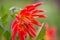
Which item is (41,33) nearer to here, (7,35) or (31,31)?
(31,31)

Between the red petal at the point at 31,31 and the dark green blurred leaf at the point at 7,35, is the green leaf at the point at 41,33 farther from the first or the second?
the dark green blurred leaf at the point at 7,35

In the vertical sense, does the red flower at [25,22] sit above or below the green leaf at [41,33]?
above

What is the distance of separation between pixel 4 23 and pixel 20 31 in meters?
0.11

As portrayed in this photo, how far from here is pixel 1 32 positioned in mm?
1046

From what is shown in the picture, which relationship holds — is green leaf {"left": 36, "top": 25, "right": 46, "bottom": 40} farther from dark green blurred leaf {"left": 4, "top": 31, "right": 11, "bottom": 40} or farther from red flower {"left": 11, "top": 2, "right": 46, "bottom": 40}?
dark green blurred leaf {"left": 4, "top": 31, "right": 11, "bottom": 40}

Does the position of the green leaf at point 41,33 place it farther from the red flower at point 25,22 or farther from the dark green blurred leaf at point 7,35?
the dark green blurred leaf at point 7,35

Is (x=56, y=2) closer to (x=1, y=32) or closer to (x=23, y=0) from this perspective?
(x=23, y=0)

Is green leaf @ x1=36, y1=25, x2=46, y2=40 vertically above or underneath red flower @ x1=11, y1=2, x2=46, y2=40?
underneath

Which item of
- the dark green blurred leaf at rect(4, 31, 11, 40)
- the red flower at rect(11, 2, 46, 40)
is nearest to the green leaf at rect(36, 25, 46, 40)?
the red flower at rect(11, 2, 46, 40)

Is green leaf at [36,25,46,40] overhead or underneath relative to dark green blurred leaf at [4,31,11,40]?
underneath

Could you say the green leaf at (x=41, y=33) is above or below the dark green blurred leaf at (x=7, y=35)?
below

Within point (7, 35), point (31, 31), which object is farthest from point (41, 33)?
point (7, 35)

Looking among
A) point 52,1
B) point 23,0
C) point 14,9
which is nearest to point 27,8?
point 14,9

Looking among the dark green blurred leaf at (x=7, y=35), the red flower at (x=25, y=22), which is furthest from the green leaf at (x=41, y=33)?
the dark green blurred leaf at (x=7, y=35)
